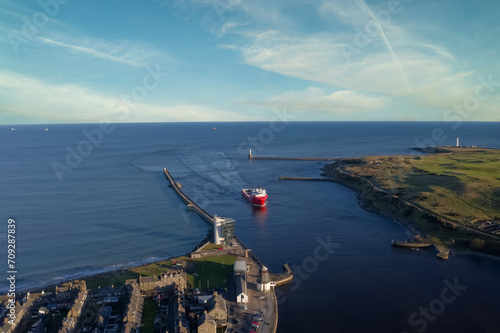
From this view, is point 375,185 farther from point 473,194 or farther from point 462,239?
point 462,239

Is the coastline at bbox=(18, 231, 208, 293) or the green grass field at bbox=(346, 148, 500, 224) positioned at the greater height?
the green grass field at bbox=(346, 148, 500, 224)

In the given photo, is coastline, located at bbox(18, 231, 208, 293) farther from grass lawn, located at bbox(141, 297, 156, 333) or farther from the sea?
grass lawn, located at bbox(141, 297, 156, 333)

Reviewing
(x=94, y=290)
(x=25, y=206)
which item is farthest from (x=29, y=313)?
(x=25, y=206)

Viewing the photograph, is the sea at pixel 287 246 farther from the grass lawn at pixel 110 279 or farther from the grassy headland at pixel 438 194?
the grass lawn at pixel 110 279

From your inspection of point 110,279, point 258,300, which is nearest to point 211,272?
point 258,300

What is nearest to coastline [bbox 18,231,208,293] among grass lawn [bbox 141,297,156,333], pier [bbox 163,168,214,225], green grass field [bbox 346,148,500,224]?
grass lawn [bbox 141,297,156,333]

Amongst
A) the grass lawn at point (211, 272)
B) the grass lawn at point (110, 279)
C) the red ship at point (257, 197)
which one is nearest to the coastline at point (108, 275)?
the grass lawn at point (110, 279)

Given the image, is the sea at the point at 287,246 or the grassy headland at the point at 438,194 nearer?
the sea at the point at 287,246
